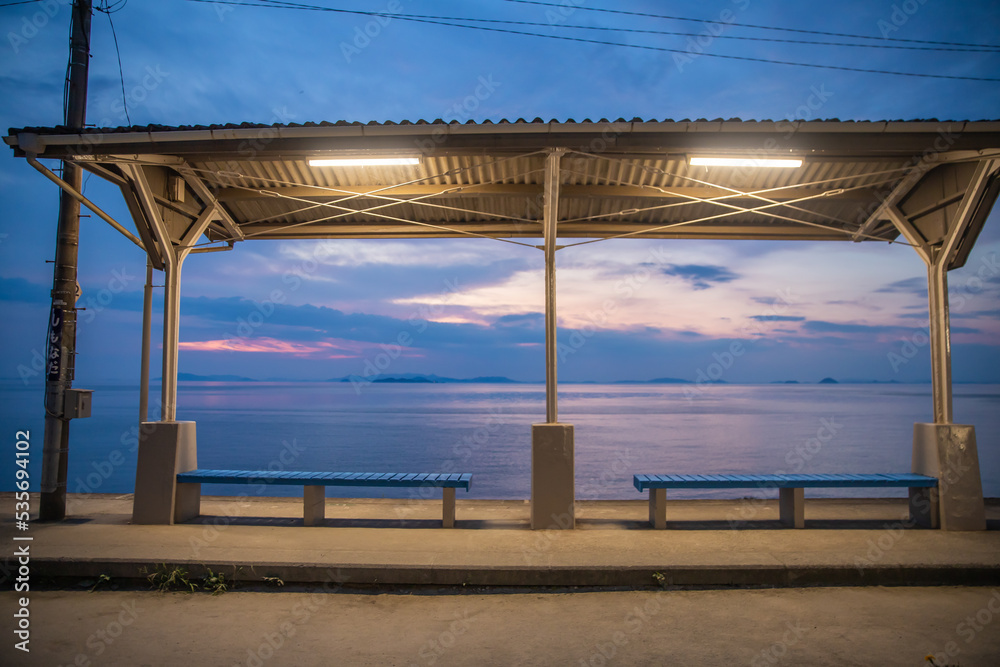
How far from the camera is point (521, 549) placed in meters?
5.66

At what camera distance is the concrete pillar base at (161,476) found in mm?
6699

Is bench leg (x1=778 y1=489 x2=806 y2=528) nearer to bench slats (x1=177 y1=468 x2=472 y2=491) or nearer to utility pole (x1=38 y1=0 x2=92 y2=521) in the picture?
bench slats (x1=177 y1=468 x2=472 y2=491)

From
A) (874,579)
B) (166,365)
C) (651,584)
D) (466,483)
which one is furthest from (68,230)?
(874,579)

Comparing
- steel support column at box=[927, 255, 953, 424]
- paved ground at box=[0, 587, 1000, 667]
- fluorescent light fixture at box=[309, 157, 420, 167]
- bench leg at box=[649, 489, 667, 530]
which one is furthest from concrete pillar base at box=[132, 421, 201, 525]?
steel support column at box=[927, 255, 953, 424]

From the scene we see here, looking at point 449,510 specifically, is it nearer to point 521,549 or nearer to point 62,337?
point 521,549

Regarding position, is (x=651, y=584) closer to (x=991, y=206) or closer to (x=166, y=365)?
(x=991, y=206)

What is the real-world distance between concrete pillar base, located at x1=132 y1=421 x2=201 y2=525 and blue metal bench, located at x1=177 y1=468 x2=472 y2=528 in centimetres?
11

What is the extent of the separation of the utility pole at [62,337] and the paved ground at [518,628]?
7.34 feet

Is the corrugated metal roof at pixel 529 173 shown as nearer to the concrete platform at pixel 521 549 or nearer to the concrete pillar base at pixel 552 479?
the concrete pillar base at pixel 552 479

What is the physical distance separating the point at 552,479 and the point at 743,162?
3.74 m

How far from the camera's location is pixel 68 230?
6996 millimetres

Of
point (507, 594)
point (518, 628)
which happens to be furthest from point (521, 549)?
point (518, 628)

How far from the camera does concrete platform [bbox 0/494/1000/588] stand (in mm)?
5094

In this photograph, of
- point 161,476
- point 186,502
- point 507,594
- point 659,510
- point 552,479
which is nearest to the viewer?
point 507,594
